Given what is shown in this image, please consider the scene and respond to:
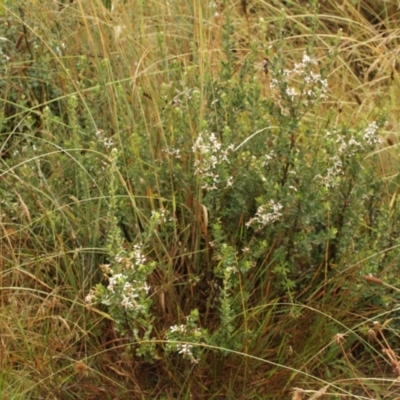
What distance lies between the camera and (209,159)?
8.86 ft

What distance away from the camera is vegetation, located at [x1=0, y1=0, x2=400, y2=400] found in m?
2.59

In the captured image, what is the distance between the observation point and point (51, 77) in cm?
353

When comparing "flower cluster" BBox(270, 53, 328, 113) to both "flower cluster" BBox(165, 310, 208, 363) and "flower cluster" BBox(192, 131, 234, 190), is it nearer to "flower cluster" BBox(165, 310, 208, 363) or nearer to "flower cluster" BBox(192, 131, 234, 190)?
"flower cluster" BBox(192, 131, 234, 190)

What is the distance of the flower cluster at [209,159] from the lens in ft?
8.86

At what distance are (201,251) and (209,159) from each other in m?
0.27

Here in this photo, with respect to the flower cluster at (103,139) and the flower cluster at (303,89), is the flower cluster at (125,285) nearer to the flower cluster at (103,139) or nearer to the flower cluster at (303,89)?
the flower cluster at (103,139)

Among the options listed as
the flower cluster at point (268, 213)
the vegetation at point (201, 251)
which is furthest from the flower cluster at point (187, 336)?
the flower cluster at point (268, 213)

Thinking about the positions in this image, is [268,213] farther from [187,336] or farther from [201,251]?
[187,336]

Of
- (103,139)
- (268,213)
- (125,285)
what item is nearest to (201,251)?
(268,213)

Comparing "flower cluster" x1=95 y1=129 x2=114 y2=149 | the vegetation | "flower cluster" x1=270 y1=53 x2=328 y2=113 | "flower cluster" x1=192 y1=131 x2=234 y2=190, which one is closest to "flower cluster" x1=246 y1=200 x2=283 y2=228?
the vegetation

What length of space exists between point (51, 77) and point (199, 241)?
3.50 feet

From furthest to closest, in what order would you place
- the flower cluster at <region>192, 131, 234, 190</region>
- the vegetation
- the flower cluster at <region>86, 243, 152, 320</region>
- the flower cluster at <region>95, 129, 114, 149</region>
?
the flower cluster at <region>95, 129, 114, 149</region> < the flower cluster at <region>192, 131, 234, 190</region> < the vegetation < the flower cluster at <region>86, 243, 152, 320</region>

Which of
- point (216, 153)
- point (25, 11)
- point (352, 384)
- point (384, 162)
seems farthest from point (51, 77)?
point (352, 384)

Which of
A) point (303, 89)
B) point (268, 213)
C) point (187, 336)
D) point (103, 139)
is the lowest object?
point (187, 336)
